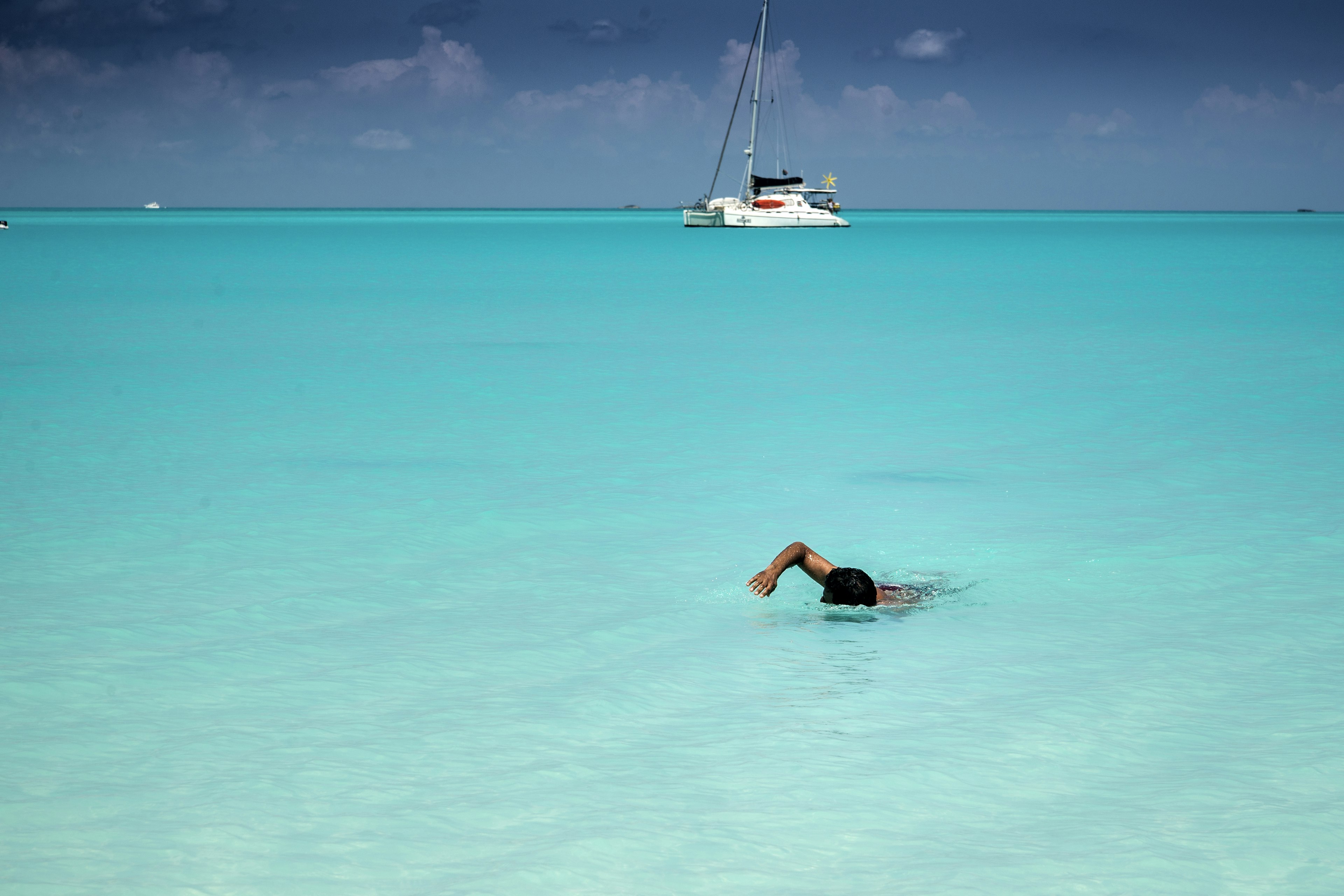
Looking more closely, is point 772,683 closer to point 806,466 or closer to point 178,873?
point 178,873

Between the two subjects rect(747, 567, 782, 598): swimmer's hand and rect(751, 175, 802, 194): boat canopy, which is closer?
rect(747, 567, 782, 598): swimmer's hand

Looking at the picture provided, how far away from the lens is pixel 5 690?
6.52 meters

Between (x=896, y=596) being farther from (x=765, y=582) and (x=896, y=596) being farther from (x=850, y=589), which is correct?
(x=765, y=582)

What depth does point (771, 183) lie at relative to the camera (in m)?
98.6

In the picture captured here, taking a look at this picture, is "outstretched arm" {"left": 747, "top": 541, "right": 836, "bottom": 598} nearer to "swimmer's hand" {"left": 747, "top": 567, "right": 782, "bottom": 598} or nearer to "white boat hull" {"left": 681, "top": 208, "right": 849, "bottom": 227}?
"swimmer's hand" {"left": 747, "top": 567, "right": 782, "bottom": 598}

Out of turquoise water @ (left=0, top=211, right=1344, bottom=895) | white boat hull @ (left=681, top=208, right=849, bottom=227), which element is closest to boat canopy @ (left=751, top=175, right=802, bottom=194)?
white boat hull @ (left=681, top=208, right=849, bottom=227)

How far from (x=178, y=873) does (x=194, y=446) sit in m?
9.77

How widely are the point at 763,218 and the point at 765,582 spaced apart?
93872 mm

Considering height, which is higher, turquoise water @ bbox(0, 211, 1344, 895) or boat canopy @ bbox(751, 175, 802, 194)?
boat canopy @ bbox(751, 175, 802, 194)

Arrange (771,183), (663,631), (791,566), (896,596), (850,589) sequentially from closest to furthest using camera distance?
1. (663,631)
2. (850,589)
3. (896,596)
4. (791,566)
5. (771,183)

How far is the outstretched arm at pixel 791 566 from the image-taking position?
7.81m

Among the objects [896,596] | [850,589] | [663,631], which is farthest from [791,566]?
[663,631]

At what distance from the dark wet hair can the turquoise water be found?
13cm

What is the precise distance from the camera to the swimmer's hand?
7762 mm
